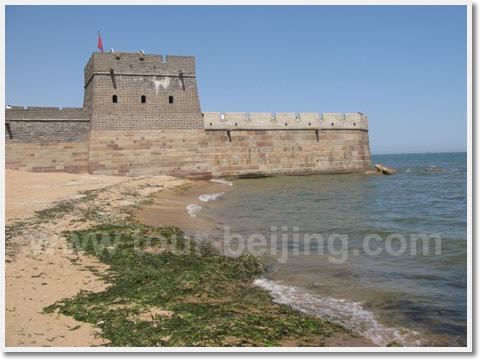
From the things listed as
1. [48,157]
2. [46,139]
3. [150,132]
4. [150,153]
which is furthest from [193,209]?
[46,139]

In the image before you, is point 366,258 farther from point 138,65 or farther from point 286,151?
point 286,151

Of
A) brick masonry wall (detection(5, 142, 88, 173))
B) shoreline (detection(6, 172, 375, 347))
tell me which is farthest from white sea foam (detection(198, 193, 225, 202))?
brick masonry wall (detection(5, 142, 88, 173))

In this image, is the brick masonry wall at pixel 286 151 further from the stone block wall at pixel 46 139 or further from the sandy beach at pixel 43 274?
the sandy beach at pixel 43 274

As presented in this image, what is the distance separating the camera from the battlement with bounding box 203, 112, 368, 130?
1989 cm

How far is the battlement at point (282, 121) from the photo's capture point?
19.9 metres

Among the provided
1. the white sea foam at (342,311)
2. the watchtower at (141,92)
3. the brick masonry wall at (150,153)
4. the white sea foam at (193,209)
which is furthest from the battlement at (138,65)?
the white sea foam at (342,311)

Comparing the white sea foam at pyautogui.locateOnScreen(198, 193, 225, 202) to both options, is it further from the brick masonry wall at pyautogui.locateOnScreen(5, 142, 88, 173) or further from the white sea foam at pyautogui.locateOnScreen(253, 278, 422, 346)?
the white sea foam at pyautogui.locateOnScreen(253, 278, 422, 346)

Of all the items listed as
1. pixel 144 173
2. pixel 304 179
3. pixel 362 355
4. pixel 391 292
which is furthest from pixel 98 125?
pixel 362 355

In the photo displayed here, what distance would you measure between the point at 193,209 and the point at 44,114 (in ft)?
30.4

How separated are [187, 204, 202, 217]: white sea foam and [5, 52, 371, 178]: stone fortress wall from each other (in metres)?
6.66

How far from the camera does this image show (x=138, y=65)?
1797 cm

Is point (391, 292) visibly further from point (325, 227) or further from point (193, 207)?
point (193, 207)

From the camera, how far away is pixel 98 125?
56.6 feet

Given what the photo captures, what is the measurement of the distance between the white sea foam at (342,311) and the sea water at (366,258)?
0.01 meters
